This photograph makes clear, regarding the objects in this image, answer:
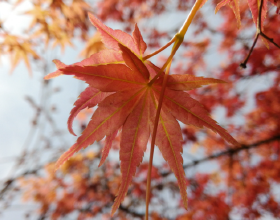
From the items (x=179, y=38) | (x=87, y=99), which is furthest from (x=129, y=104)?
(x=179, y=38)

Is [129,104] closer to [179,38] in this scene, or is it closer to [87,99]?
[87,99]

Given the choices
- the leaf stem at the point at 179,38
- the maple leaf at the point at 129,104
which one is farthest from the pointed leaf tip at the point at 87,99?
the leaf stem at the point at 179,38

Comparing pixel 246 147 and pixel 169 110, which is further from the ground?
pixel 246 147

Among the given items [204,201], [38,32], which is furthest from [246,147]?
[38,32]

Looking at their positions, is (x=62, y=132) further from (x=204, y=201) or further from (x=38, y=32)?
(x=204, y=201)

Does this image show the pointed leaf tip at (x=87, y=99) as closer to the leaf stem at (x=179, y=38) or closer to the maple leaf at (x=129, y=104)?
the maple leaf at (x=129, y=104)

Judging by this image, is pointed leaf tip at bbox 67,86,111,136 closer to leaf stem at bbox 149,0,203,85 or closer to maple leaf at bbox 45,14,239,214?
maple leaf at bbox 45,14,239,214

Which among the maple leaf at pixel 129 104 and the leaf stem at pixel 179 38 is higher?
the leaf stem at pixel 179 38

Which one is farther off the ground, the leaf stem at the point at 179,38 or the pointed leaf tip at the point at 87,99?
the leaf stem at the point at 179,38
